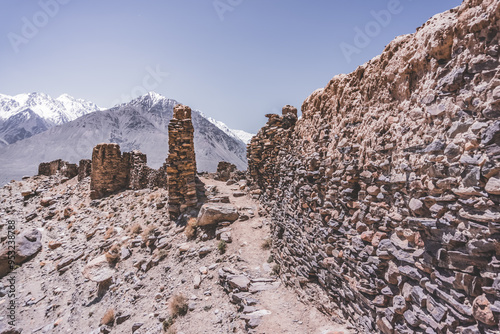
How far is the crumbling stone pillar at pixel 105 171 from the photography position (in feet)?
56.5

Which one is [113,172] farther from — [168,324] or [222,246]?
[168,324]

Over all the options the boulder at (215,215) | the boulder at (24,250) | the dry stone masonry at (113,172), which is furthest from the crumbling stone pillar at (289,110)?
the boulder at (24,250)

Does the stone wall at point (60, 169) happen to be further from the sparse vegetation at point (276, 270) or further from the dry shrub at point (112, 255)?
the sparse vegetation at point (276, 270)

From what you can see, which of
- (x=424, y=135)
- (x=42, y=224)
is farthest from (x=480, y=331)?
(x=42, y=224)

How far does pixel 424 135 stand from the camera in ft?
9.94

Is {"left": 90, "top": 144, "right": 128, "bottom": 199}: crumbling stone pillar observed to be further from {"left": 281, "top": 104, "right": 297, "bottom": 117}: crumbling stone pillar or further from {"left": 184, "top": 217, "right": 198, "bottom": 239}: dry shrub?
{"left": 281, "top": 104, "right": 297, "bottom": 117}: crumbling stone pillar

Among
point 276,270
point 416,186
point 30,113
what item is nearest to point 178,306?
point 276,270

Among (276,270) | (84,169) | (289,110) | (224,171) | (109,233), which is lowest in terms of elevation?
(276,270)

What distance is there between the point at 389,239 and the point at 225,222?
22.6 feet

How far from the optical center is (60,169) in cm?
2581

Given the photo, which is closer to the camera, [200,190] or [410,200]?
[410,200]

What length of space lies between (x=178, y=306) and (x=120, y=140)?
67353 mm

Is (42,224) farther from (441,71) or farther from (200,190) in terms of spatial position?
(441,71)

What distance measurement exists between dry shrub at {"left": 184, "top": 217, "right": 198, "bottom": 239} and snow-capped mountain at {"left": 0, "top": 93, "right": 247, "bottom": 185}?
129ft
